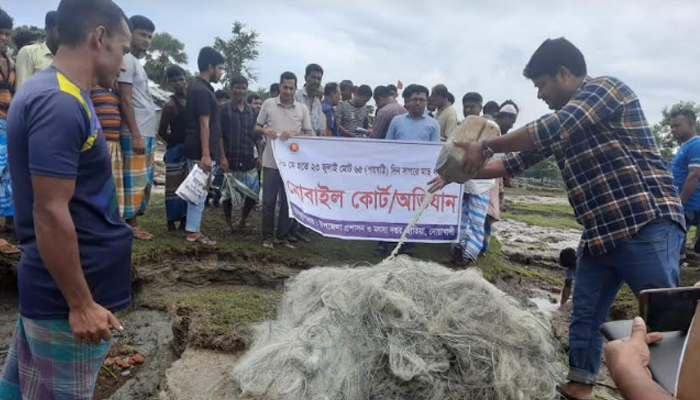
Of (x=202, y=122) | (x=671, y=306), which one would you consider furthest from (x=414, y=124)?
(x=671, y=306)

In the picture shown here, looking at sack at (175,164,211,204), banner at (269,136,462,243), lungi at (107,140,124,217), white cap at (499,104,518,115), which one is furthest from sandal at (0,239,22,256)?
white cap at (499,104,518,115)

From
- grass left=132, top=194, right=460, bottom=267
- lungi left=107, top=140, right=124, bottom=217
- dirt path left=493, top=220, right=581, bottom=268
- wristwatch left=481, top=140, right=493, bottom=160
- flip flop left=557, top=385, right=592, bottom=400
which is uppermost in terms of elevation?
wristwatch left=481, top=140, right=493, bottom=160

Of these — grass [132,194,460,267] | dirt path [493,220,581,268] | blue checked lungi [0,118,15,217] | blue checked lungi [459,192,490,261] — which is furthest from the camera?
dirt path [493,220,581,268]

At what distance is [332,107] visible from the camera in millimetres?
8234

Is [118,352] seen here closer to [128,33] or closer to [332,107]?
[128,33]

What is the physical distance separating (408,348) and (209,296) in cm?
216

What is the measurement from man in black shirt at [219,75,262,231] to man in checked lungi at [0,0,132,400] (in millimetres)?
4311

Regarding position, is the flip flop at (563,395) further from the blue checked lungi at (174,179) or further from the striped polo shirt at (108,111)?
the blue checked lungi at (174,179)

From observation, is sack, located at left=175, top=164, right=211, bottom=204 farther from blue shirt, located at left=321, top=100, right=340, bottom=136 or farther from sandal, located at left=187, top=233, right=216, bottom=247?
blue shirt, located at left=321, top=100, right=340, bottom=136

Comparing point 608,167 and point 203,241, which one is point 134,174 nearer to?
point 203,241

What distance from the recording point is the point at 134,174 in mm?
4852

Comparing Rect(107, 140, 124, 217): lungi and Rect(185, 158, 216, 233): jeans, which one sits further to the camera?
Rect(185, 158, 216, 233): jeans

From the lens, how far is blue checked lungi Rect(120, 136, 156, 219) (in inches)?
188

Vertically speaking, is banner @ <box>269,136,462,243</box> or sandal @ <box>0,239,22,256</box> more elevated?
banner @ <box>269,136,462,243</box>
